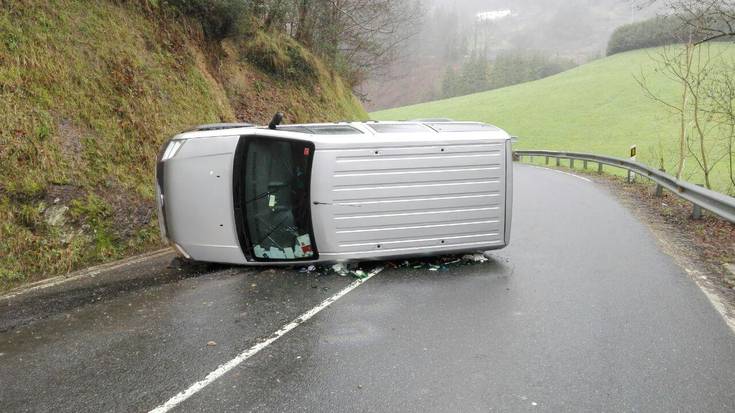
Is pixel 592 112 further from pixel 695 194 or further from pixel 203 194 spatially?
pixel 203 194

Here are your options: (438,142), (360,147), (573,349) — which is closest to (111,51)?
(360,147)

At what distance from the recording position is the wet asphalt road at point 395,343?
332 cm

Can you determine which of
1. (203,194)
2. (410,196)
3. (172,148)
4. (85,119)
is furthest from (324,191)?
(85,119)

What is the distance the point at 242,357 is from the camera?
3895 mm

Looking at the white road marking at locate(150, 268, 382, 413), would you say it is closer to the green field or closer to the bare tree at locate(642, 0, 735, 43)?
the bare tree at locate(642, 0, 735, 43)

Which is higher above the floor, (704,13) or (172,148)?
(704,13)

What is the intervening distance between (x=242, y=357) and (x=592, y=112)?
4689cm

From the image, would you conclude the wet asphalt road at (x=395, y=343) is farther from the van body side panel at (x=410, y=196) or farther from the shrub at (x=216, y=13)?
the shrub at (x=216, y=13)

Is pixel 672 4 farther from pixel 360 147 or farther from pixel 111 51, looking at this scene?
pixel 111 51

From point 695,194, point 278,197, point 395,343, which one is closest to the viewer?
point 395,343

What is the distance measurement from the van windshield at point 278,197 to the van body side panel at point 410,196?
179 mm

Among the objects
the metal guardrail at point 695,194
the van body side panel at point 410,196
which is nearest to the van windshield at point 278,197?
the van body side panel at point 410,196

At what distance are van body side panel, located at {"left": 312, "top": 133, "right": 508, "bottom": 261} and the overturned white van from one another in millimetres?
13

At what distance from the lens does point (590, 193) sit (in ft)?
42.3
